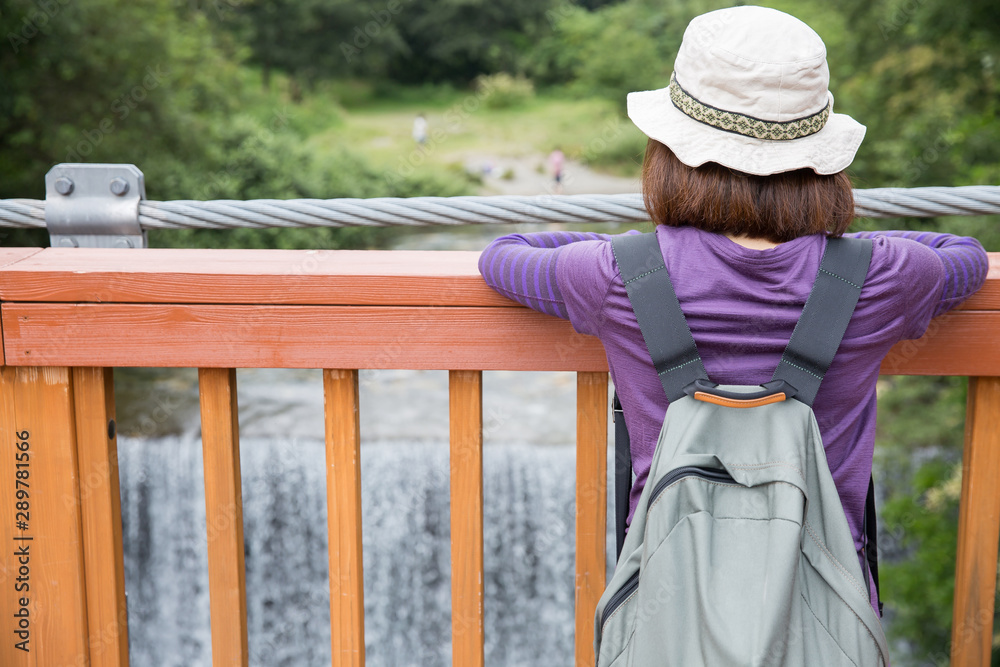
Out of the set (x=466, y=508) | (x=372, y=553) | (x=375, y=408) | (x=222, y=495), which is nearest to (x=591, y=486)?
(x=466, y=508)

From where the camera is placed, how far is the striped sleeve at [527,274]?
4.36ft

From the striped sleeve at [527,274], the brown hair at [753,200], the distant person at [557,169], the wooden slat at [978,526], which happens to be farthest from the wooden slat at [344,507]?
the distant person at [557,169]

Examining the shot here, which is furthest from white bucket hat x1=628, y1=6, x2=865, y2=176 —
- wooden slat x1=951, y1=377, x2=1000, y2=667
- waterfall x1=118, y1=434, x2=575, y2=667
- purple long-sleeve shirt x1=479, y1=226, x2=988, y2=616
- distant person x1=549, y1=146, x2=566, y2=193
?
distant person x1=549, y1=146, x2=566, y2=193

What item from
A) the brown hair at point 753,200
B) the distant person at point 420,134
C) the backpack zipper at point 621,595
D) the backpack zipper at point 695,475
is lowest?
the backpack zipper at point 621,595

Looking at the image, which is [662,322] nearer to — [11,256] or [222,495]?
[222,495]

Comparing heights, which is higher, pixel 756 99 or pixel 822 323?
pixel 756 99

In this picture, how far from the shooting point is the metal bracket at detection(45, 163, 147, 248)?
5.12 ft

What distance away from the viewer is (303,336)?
4.65 feet

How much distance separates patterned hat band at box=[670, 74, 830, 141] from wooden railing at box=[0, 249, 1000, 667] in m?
0.36

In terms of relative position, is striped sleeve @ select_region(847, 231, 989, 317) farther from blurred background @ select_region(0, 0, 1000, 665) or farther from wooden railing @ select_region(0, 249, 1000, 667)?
blurred background @ select_region(0, 0, 1000, 665)

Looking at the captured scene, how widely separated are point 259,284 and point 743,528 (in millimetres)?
750

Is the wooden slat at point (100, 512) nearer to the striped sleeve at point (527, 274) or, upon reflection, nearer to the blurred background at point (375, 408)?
the striped sleeve at point (527, 274)

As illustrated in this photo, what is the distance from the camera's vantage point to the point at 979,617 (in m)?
1.44

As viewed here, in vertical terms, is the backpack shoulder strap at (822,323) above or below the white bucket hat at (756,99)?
below
